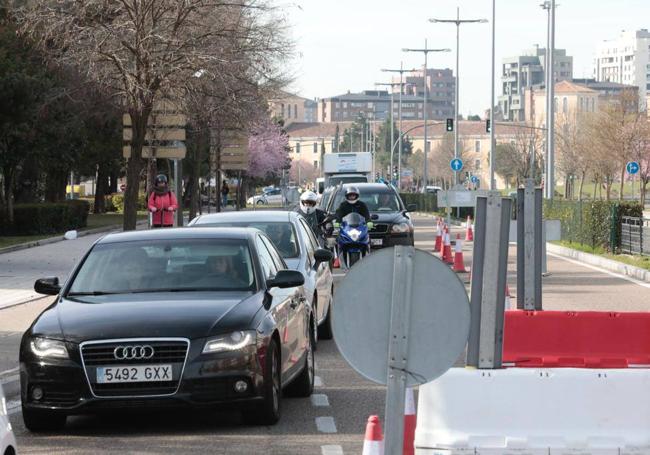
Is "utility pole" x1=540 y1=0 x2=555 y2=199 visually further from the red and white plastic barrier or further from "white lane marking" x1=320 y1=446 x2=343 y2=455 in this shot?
"white lane marking" x1=320 y1=446 x2=343 y2=455

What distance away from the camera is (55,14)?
98.3 feet

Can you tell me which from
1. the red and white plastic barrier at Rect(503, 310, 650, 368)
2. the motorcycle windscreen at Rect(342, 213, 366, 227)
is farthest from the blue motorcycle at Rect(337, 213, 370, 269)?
the red and white plastic barrier at Rect(503, 310, 650, 368)

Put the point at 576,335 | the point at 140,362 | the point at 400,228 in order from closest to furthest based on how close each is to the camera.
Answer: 1. the point at 576,335
2. the point at 140,362
3. the point at 400,228

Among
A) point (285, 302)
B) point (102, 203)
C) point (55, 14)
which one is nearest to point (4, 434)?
point (285, 302)

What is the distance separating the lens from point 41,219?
45.5m

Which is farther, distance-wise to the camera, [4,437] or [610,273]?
[610,273]

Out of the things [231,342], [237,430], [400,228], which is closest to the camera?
[231,342]

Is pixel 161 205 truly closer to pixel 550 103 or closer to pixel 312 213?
pixel 312 213

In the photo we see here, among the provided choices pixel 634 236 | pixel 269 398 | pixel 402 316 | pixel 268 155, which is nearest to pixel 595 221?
pixel 634 236

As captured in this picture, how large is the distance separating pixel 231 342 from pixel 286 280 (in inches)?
41.9

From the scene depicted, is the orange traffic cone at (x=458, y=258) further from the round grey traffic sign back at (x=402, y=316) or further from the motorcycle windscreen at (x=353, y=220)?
the round grey traffic sign back at (x=402, y=316)

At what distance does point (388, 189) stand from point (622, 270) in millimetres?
6549

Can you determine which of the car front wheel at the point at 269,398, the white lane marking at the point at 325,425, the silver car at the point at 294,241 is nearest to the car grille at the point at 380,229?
the silver car at the point at 294,241

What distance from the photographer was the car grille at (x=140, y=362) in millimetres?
9312
